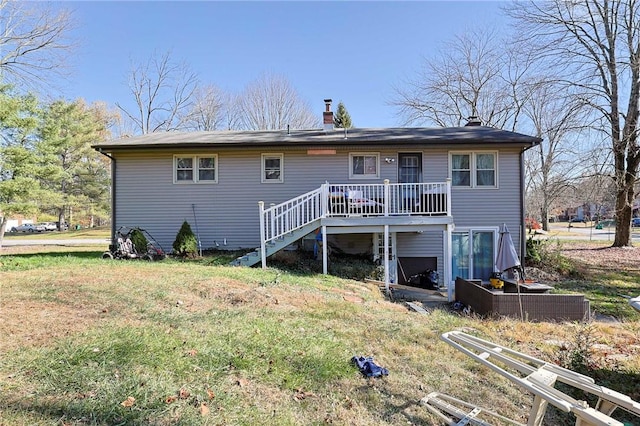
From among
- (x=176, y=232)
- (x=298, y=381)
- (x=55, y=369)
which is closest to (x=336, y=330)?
(x=298, y=381)

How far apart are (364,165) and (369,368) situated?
28.7 ft

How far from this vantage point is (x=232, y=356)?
3.38 m

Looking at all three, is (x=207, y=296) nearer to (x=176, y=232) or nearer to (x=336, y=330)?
(x=336, y=330)

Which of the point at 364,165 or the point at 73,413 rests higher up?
the point at 364,165

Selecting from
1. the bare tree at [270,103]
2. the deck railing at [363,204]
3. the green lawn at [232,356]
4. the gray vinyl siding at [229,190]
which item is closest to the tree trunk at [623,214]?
the gray vinyl siding at [229,190]

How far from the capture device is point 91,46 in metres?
16.7

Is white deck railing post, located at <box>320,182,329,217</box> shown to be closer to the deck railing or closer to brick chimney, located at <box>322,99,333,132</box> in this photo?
the deck railing

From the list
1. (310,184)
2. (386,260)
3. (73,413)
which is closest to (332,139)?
(310,184)

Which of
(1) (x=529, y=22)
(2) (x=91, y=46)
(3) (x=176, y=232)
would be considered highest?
(1) (x=529, y=22)

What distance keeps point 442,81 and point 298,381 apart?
27128 mm

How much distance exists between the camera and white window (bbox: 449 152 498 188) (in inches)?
445

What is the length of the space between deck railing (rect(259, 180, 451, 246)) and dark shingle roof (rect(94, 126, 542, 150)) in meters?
1.63

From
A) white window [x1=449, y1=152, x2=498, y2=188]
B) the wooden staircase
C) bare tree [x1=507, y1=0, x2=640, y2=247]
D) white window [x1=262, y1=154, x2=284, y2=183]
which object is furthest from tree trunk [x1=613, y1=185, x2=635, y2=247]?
Result: white window [x1=262, y1=154, x2=284, y2=183]

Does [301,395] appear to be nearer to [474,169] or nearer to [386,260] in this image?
[386,260]
